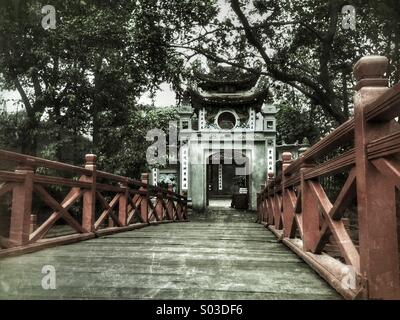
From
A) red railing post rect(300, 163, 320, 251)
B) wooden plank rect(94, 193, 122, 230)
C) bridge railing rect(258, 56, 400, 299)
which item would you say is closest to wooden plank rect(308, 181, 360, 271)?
bridge railing rect(258, 56, 400, 299)

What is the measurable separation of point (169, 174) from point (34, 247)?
1850 centimetres

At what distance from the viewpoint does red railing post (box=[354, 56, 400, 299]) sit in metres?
1.76

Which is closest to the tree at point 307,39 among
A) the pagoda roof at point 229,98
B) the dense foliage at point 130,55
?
the dense foliage at point 130,55

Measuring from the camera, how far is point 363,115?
192 centimetres

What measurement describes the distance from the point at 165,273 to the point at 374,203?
4.80 ft

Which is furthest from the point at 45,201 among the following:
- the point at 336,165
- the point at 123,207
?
the point at 336,165

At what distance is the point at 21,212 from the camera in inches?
135

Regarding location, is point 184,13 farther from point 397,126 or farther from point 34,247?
point 397,126

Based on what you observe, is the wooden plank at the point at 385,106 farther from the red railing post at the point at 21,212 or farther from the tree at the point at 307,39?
the tree at the point at 307,39

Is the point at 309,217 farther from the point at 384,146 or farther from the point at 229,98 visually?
the point at 229,98

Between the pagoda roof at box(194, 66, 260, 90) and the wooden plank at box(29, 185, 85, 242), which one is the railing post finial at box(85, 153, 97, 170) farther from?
the pagoda roof at box(194, 66, 260, 90)

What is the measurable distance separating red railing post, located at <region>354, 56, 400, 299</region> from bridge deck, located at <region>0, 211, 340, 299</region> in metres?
0.33

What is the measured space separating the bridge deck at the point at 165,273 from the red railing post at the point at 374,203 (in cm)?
33
